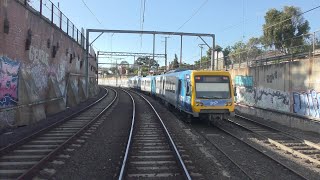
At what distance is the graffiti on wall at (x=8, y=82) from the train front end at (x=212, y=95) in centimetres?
757

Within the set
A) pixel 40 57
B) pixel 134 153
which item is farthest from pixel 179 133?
pixel 40 57

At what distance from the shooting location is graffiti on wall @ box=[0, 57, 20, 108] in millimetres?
15945

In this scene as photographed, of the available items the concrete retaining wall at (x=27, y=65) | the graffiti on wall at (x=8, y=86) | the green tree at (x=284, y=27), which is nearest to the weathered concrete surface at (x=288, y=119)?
the concrete retaining wall at (x=27, y=65)

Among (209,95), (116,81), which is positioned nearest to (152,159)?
(209,95)

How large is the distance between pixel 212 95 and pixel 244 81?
9852 mm

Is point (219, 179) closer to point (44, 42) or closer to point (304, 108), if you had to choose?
point (304, 108)

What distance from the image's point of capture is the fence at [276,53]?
68.2ft

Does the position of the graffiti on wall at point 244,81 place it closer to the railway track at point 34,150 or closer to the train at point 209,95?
the train at point 209,95

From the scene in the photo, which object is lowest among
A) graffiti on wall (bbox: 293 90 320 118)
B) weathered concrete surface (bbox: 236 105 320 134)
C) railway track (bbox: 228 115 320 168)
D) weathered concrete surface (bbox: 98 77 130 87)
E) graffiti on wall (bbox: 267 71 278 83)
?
railway track (bbox: 228 115 320 168)

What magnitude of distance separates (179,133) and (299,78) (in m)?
7.05

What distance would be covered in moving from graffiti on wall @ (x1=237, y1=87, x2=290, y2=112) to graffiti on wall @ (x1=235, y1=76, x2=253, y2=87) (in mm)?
327

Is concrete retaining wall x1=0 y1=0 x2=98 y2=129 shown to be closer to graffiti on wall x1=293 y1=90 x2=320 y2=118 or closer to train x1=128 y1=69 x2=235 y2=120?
train x1=128 y1=69 x2=235 y2=120

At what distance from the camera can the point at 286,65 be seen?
866 inches

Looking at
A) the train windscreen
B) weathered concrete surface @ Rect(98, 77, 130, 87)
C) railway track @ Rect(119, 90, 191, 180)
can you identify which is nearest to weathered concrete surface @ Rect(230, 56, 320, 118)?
the train windscreen
